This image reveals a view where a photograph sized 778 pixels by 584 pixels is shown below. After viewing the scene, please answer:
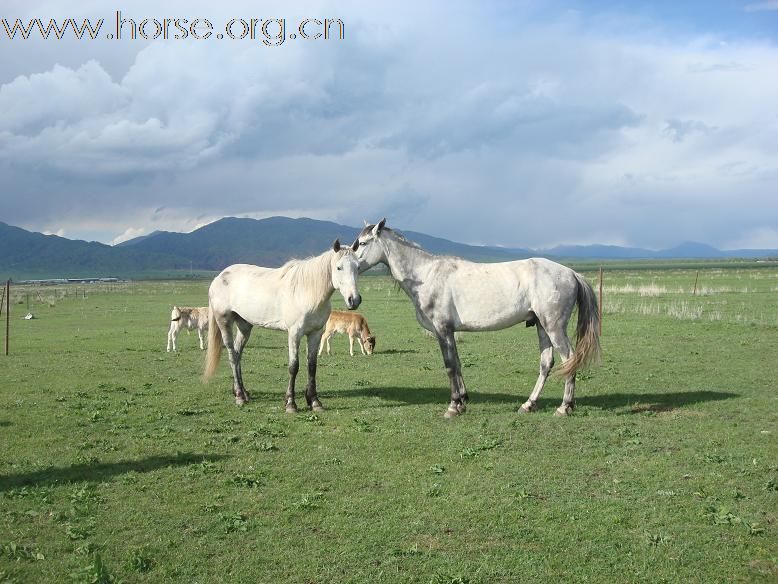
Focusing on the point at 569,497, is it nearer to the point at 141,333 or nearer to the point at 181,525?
the point at 181,525

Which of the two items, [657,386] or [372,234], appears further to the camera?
[657,386]

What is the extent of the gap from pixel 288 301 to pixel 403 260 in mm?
2280

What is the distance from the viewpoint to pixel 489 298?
38.4 feet

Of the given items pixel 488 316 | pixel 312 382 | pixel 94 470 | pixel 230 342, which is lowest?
pixel 94 470

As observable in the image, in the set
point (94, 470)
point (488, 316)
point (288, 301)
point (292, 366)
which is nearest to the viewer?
point (94, 470)

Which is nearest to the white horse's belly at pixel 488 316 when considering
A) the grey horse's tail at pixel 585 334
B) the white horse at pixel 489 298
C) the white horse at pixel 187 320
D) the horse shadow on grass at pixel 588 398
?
the white horse at pixel 489 298

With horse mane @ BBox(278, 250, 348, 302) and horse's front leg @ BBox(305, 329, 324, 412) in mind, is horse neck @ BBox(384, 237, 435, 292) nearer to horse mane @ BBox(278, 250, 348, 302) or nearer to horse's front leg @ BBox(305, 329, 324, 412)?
horse mane @ BBox(278, 250, 348, 302)

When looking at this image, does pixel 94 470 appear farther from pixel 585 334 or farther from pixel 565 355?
pixel 585 334

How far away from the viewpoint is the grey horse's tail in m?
11.4

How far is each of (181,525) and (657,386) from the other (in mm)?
11141

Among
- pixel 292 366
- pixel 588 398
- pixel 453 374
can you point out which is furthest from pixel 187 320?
pixel 588 398

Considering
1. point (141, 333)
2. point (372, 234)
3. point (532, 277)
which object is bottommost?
point (141, 333)

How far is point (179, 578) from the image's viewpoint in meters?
5.59

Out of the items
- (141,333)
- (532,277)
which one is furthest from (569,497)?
(141,333)
